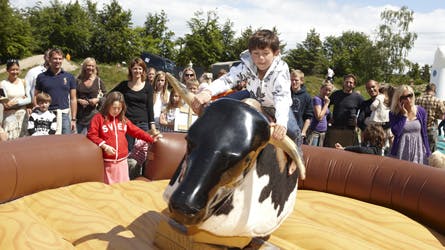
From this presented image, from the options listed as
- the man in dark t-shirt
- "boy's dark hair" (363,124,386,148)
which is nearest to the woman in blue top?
the man in dark t-shirt

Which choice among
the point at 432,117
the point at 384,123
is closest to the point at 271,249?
the point at 384,123

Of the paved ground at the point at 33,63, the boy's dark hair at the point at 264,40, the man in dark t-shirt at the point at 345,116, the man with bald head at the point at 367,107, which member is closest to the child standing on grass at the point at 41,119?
the boy's dark hair at the point at 264,40

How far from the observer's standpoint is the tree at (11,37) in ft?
76.6

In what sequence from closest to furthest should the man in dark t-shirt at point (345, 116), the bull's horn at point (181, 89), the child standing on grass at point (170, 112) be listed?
the bull's horn at point (181, 89) → the child standing on grass at point (170, 112) → the man in dark t-shirt at point (345, 116)

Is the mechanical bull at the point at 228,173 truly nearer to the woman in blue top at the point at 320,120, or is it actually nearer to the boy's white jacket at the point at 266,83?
the boy's white jacket at the point at 266,83

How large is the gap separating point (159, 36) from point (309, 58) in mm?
12502

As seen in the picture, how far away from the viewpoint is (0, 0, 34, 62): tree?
76.6 ft

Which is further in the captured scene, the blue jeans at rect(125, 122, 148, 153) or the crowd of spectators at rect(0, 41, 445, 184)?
the blue jeans at rect(125, 122, 148, 153)

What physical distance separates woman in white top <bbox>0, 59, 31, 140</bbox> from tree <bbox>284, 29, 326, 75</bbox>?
31.3 metres

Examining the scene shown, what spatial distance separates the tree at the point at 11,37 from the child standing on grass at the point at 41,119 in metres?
22.0

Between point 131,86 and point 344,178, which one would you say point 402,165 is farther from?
point 131,86

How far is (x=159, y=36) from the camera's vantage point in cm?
3194

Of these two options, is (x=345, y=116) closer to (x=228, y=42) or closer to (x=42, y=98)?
(x=42, y=98)

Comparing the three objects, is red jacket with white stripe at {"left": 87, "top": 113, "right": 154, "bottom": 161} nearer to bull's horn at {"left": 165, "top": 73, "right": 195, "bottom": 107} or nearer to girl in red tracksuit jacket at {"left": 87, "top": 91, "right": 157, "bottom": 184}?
girl in red tracksuit jacket at {"left": 87, "top": 91, "right": 157, "bottom": 184}
